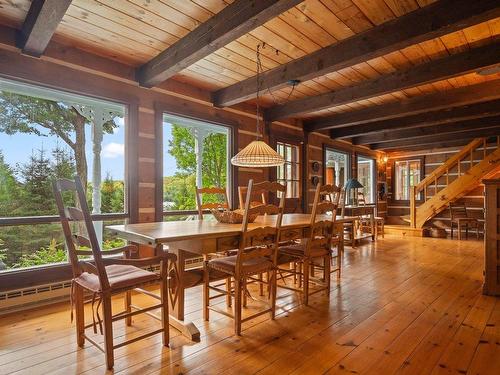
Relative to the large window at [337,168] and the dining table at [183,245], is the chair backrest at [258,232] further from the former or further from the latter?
the large window at [337,168]

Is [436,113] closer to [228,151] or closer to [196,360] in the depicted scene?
[228,151]

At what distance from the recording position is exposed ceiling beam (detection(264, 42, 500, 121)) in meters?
2.98

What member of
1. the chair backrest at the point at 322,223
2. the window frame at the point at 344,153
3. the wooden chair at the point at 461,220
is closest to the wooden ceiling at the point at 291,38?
the chair backrest at the point at 322,223

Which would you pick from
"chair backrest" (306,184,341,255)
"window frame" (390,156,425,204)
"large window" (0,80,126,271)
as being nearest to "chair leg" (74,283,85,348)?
"large window" (0,80,126,271)

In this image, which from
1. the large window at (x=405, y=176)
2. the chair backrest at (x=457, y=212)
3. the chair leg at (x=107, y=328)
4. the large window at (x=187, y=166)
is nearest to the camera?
the chair leg at (x=107, y=328)

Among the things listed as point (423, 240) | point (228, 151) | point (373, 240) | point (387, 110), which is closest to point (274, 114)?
point (228, 151)

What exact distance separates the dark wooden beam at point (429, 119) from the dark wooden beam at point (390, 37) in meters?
3.17

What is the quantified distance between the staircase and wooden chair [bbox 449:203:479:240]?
0.28 m

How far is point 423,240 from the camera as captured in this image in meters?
6.98

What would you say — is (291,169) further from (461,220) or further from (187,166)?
(461,220)

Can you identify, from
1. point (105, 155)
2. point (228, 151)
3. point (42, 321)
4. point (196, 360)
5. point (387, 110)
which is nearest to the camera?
point (196, 360)

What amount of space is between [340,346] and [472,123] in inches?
224

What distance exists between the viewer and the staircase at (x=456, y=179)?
6.91 meters

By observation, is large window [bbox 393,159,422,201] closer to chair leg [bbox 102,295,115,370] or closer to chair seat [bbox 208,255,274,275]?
chair seat [bbox 208,255,274,275]
